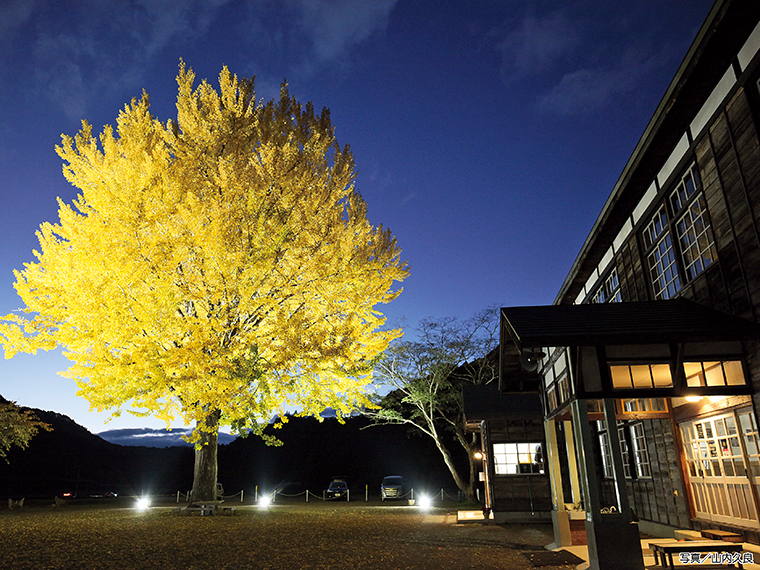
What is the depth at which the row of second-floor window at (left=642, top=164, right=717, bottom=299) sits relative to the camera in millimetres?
7656

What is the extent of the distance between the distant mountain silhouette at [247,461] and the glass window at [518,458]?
82.1 ft

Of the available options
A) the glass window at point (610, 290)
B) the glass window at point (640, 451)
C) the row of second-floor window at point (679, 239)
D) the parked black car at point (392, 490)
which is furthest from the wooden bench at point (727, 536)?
A: the parked black car at point (392, 490)

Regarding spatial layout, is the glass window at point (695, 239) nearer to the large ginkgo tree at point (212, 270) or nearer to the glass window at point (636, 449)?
the glass window at point (636, 449)

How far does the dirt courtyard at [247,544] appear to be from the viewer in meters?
6.94

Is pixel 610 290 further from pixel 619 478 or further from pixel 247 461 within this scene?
pixel 247 461

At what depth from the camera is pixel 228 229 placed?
10938 mm

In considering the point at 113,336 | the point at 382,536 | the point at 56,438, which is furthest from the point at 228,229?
the point at 56,438

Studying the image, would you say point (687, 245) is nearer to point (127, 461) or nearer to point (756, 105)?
point (756, 105)

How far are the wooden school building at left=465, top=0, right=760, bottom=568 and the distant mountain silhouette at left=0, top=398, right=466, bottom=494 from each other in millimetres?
32574

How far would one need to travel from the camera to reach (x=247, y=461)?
49906 millimetres

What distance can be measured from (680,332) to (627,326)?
614 millimetres

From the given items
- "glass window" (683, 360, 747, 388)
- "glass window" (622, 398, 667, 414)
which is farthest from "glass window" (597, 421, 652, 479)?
"glass window" (683, 360, 747, 388)

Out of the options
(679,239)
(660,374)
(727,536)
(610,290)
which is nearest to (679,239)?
Answer: (679,239)

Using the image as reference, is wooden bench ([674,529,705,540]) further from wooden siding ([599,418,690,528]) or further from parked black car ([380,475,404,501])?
parked black car ([380,475,404,501])
